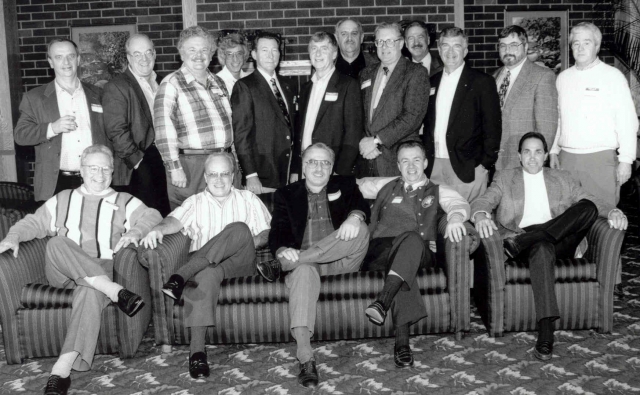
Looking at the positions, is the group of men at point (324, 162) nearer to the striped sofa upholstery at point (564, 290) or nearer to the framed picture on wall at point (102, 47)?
the striped sofa upholstery at point (564, 290)

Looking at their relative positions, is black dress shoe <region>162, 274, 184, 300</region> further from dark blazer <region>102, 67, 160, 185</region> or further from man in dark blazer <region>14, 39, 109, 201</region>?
man in dark blazer <region>14, 39, 109, 201</region>

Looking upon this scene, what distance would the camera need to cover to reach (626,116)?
401 cm

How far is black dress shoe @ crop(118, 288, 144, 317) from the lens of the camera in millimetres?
3141

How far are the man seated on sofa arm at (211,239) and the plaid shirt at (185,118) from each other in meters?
0.28

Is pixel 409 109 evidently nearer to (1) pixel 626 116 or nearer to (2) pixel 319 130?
(2) pixel 319 130

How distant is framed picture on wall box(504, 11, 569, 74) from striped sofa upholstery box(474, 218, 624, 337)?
337 cm

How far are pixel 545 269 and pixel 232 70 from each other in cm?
257

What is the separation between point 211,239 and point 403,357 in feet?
3.77

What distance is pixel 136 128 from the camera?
4.11 m

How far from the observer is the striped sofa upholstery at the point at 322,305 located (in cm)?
343

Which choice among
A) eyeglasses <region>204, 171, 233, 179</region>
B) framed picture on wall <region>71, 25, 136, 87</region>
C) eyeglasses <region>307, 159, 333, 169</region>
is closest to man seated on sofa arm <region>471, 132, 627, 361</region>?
eyeglasses <region>307, 159, 333, 169</region>

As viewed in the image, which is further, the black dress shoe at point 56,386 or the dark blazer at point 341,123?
the dark blazer at point 341,123

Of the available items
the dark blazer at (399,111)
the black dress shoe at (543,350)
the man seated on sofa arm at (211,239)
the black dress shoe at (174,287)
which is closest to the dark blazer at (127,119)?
the man seated on sofa arm at (211,239)

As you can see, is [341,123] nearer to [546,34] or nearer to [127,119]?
[127,119]
